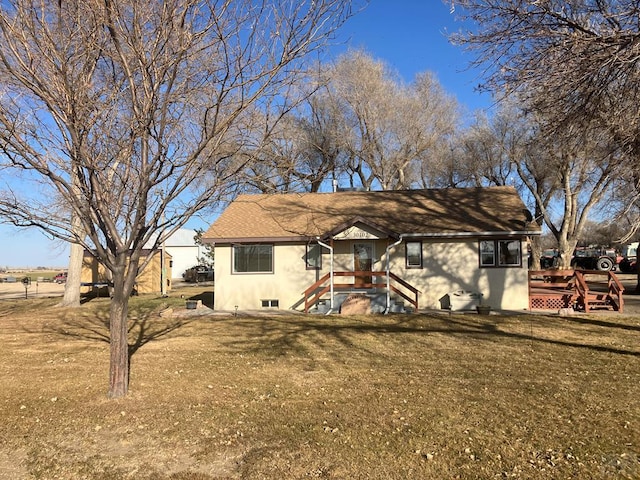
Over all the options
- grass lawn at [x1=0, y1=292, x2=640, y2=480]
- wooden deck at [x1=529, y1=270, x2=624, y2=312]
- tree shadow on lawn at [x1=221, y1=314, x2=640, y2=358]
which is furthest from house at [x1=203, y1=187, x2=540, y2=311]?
grass lawn at [x1=0, y1=292, x2=640, y2=480]

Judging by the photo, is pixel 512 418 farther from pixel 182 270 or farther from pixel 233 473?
pixel 182 270

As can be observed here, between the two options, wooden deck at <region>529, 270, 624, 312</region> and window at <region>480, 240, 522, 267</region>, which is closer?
wooden deck at <region>529, 270, 624, 312</region>

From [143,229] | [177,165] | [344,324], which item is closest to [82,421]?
[143,229]

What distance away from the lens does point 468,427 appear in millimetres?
4941

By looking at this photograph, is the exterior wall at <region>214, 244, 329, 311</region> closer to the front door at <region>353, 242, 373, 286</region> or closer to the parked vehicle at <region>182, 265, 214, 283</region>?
the front door at <region>353, 242, 373, 286</region>

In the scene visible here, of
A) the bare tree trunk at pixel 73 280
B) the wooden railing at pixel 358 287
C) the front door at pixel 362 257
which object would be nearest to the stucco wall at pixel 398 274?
the front door at pixel 362 257

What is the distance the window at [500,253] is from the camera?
16.4 metres

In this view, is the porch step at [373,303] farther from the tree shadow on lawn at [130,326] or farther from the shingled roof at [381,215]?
the tree shadow on lawn at [130,326]

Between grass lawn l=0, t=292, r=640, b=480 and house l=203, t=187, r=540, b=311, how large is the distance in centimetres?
565

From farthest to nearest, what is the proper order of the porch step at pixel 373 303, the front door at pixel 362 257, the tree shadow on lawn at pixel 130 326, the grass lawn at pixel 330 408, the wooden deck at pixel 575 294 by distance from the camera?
the front door at pixel 362 257, the porch step at pixel 373 303, the wooden deck at pixel 575 294, the tree shadow on lawn at pixel 130 326, the grass lawn at pixel 330 408

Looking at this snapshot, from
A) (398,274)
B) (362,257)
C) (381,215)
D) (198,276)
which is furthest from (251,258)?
(198,276)

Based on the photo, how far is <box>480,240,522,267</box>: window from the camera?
53.9 ft

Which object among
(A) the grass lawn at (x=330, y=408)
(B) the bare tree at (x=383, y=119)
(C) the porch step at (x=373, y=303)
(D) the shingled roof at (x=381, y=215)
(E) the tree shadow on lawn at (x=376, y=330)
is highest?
(B) the bare tree at (x=383, y=119)

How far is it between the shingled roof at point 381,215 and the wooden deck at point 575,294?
198cm
